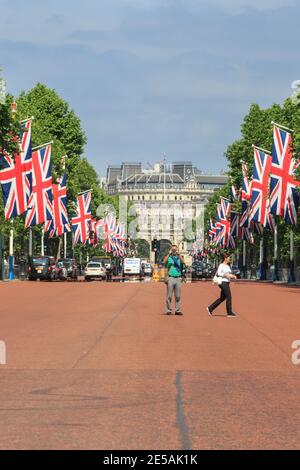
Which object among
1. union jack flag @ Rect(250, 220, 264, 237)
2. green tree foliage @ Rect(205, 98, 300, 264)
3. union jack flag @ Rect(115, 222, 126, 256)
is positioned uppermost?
green tree foliage @ Rect(205, 98, 300, 264)

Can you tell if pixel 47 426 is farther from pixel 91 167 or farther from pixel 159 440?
pixel 91 167

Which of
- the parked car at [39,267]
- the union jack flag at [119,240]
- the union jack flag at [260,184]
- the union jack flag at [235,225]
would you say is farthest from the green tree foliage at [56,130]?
the union jack flag at [119,240]

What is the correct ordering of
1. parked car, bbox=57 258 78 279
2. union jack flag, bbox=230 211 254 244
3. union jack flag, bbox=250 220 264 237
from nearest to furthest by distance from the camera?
union jack flag, bbox=250 220 264 237, union jack flag, bbox=230 211 254 244, parked car, bbox=57 258 78 279

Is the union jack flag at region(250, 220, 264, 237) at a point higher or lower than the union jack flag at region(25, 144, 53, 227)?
lower

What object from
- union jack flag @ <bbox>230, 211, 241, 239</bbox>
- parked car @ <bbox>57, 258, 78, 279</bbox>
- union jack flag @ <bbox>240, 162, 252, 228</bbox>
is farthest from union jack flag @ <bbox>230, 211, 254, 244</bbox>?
parked car @ <bbox>57, 258, 78, 279</bbox>

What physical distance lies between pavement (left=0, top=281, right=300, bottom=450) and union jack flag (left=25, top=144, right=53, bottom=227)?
3957 cm

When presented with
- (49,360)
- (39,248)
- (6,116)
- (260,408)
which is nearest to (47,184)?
(6,116)

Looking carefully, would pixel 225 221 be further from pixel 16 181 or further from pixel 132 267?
pixel 16 181

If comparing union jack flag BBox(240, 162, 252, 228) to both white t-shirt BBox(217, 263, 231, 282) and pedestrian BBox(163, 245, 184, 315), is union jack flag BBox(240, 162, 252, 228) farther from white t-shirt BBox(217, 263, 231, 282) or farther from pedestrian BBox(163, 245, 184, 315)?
white t-shirt BBox(217, 263, 231, 282)

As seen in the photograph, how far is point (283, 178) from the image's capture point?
2397 inches

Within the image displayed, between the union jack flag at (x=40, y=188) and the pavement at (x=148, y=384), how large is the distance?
39573 millimetres

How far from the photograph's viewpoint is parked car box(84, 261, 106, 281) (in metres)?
94.1

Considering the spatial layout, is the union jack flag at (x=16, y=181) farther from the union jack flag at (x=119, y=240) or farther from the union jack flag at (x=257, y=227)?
the union jack flag at (x=119, y=240)
